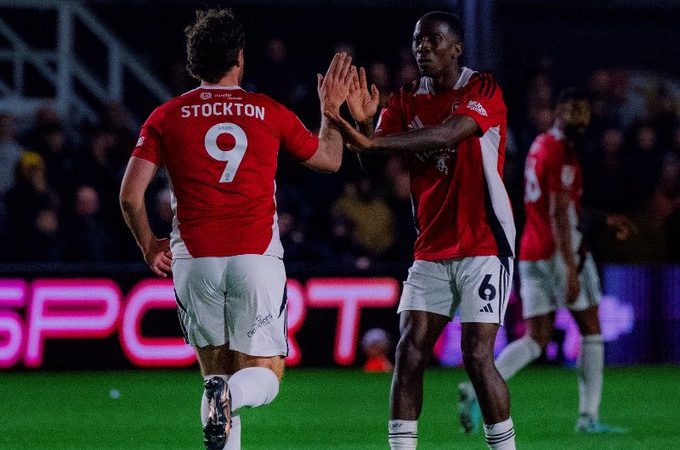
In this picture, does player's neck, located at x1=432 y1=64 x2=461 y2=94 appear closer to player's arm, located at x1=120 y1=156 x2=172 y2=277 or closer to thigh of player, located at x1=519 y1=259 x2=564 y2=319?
player's arm, located at x1=120 y1=156 x2=172 y2=277

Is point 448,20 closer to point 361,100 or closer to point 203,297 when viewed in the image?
point 361,100

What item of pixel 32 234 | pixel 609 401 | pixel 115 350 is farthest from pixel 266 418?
pixel 32 234

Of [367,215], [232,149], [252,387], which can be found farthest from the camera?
[367,215]

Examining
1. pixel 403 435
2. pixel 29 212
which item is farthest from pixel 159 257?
pixel 29 212

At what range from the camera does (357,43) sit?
1925 centimetres

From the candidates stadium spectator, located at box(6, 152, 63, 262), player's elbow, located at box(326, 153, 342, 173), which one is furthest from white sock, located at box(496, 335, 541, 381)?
stadium spectator, located at box(6, 152, 63, 262)

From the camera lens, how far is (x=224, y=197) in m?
6.75

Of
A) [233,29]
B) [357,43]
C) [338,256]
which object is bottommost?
[338,256]

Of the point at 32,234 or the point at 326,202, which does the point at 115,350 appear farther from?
the point at 326,202

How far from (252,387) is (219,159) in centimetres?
103

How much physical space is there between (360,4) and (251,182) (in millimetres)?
12944

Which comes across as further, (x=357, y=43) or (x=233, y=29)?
(x=357, y=43)

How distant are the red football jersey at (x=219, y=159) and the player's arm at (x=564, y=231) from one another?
3.28 m

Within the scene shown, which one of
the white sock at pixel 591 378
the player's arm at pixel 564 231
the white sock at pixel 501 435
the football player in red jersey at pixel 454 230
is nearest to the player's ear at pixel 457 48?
the football player in red jersey at pixel 454 230
